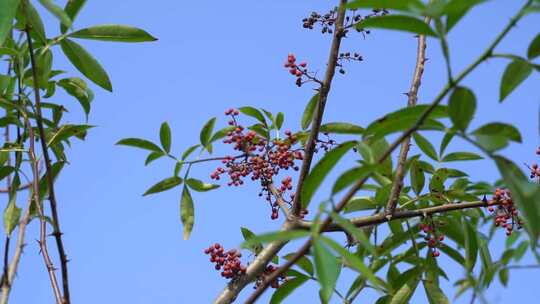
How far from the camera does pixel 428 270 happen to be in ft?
7.40

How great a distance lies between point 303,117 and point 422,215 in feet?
A: 2.17

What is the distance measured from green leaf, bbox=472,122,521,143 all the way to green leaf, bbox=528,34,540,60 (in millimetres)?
199

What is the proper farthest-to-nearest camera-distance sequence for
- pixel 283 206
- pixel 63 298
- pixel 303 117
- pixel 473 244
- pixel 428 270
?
pixel 303 117 < pixel 283 206 < pixel 428 270 < pixel 473 244 < pixel 63 298

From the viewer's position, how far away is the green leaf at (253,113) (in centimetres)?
261

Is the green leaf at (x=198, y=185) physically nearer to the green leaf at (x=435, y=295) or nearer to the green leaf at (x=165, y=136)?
the green leaf at (x=165, y=136)

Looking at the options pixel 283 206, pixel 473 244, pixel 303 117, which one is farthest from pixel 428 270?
pixel 303 117

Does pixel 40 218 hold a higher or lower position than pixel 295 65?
lower

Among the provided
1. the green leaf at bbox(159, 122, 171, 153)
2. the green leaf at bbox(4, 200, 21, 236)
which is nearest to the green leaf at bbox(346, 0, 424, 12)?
the green leaf at bbox(159, 122, 171, 153)

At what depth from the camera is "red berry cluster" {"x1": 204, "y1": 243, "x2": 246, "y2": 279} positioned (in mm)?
2229

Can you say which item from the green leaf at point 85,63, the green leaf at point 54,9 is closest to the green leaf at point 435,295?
the green leaf at point 85,63

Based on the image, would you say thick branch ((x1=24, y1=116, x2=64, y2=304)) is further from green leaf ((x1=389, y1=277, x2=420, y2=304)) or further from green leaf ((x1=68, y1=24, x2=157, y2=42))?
green leaf ((x1=389, y1=277, x2=420, y2=304))

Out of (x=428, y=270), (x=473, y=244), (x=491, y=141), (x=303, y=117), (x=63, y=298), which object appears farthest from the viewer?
(x=303, y=117)

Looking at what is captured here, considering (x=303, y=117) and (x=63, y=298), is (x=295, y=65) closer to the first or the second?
(x=303, y=117)

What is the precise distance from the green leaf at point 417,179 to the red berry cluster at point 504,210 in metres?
0.22
